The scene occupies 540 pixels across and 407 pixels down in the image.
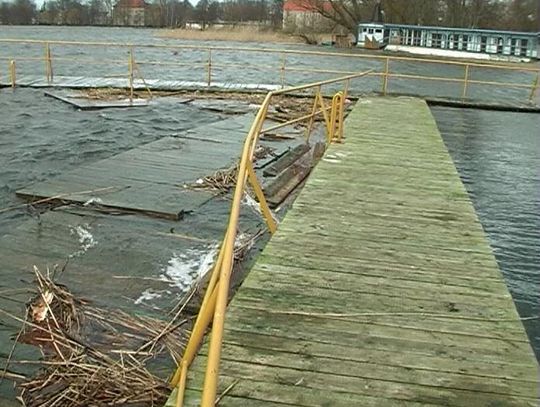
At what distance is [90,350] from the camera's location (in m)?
3.80

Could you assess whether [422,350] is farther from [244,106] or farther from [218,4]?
[218,4]

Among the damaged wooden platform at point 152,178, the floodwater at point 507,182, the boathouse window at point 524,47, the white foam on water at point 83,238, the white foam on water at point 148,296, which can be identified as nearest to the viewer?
the white foam on water at point 148,296

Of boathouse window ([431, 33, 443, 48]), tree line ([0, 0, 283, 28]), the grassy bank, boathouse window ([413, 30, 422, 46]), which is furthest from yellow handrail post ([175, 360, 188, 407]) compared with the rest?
tree line ([0, 0, 283, 28])

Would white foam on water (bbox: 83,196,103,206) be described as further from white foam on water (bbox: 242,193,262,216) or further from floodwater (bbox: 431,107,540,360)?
floodwater (bbox: 431,107,540,360)

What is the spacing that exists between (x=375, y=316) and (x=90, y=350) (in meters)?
1.65

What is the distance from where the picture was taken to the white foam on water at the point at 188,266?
5.16m

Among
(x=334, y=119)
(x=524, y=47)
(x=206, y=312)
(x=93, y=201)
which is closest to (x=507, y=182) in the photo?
(x=334, y=119)

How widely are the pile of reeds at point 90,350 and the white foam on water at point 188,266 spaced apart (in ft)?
1.83

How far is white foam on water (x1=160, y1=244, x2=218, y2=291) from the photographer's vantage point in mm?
5164

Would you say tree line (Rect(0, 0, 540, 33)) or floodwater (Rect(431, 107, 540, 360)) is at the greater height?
tree line (Rect(0, 0, 540, 33))

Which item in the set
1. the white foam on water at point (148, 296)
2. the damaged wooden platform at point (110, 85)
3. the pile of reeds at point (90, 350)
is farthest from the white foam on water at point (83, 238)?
the damaged wooden platform at point (110, 85)

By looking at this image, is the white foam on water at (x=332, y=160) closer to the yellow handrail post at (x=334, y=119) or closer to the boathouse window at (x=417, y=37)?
the yellow handrail post at (x=334, y=119)

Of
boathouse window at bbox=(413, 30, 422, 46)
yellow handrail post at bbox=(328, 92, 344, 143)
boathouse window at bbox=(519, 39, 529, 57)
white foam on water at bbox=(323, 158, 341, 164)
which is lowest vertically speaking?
white foam on water at bbox=(323, 158, 341, 164)

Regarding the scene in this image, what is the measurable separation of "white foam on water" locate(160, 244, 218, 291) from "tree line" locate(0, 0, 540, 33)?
3760 cm
